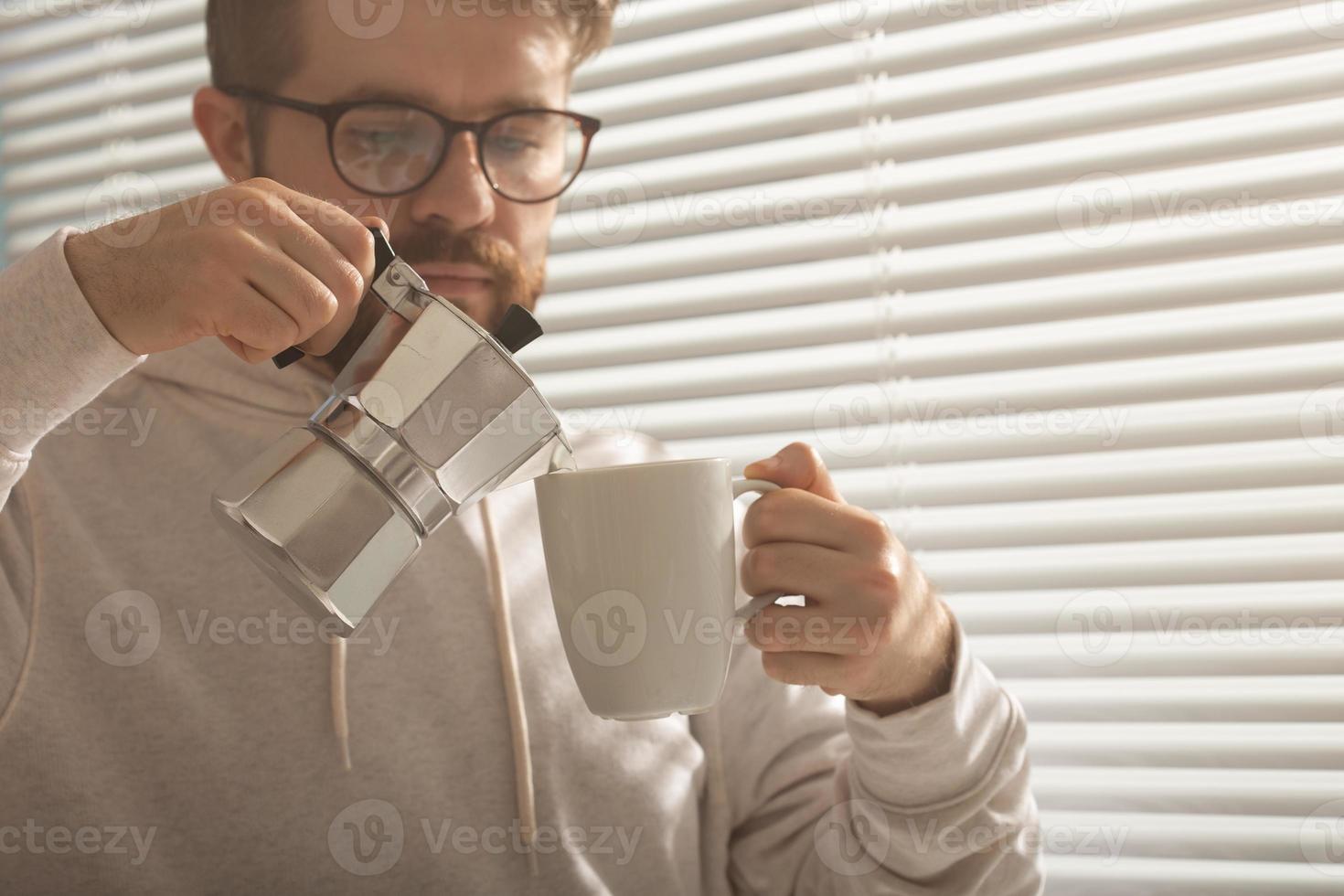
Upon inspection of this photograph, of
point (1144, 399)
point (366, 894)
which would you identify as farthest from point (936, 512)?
point (366, 894)

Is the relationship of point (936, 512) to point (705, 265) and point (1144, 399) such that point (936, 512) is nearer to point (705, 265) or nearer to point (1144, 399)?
point (1144, 399)

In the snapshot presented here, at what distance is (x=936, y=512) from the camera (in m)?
1.00

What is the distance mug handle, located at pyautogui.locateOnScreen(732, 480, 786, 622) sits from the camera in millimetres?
622

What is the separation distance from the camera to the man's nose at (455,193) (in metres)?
0.87

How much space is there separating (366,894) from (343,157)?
0.60 metres
